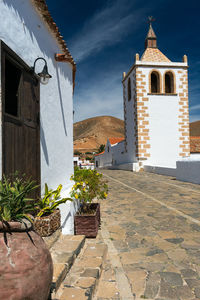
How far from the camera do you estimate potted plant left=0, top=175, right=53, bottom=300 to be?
157 centimetres

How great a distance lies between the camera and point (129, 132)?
22.2 m

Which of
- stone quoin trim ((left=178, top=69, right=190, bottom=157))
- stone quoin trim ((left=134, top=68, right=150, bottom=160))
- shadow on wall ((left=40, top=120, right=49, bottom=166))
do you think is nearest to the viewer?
shadow on wall ((left=40, top=120, right=49, bottom=166))

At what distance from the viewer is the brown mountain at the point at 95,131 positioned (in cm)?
9704

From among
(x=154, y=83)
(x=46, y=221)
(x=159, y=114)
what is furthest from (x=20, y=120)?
(x=154, y=83)

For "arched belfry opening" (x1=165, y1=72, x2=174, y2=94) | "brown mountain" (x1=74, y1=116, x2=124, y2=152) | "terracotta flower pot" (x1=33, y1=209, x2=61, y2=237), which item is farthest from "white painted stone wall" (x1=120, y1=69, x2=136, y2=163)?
"brown mountain" (x1=74, y1=116, x2=124, y2=152)

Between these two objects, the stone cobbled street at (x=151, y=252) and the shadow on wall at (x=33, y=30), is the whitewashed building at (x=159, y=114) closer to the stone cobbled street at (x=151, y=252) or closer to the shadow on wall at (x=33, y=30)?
the stone cobbled street at (x=151, y=252)

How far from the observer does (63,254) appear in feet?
9.78

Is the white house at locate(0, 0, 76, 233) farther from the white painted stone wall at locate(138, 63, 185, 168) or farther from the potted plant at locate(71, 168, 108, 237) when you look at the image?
the white painted stone wall at locate(138, 63, 185, 168)

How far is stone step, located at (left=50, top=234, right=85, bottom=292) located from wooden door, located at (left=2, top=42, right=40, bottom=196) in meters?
0.97

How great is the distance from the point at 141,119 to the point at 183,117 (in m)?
3.96

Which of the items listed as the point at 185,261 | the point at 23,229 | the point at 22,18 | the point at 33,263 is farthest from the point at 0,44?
the point at 185,261

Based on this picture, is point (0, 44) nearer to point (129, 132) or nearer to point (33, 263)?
point (33, 263)

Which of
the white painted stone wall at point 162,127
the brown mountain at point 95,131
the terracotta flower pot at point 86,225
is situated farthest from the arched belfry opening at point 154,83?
the brown mountain at point 95,131

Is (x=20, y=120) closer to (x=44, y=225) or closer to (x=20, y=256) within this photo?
(x=44, y=225)
